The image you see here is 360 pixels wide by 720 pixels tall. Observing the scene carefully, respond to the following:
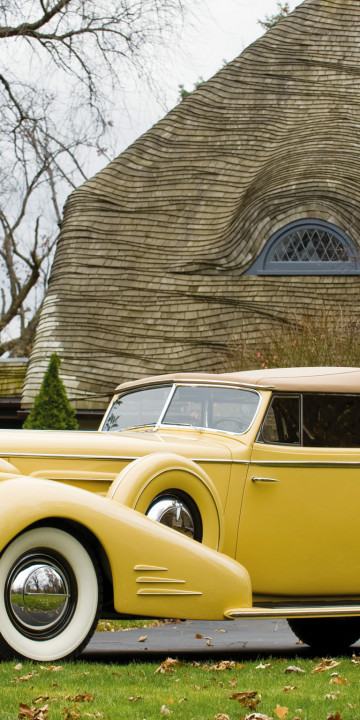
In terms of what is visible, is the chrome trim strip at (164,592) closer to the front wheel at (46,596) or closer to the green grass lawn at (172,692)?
the front wheel at (46,596)

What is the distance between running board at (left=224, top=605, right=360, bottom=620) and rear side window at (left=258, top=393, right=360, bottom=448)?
106 centimetres

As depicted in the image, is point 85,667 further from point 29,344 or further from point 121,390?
point 29,344

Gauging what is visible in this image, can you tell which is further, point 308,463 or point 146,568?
point 308,463

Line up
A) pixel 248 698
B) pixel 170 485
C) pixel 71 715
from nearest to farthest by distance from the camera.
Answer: pixel 71 715 < pixel 248 698 < pixel 170 485

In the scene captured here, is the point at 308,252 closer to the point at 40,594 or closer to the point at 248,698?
the point at 40,594

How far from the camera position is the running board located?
18.4ft

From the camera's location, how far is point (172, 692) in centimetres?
478

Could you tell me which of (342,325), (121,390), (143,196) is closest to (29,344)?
(143,196)

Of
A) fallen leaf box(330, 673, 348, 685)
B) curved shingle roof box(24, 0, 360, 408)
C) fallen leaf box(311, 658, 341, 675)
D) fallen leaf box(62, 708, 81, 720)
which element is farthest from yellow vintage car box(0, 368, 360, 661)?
curved shingle roof box(24, 0, 360, 408)

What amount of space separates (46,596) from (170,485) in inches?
39.1

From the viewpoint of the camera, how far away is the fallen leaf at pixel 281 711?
4.38 meters

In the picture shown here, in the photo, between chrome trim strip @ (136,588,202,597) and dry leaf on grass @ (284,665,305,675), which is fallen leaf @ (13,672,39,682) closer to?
chrome trim strip @ (136,588,202,597)

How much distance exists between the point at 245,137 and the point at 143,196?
2253 millimetres

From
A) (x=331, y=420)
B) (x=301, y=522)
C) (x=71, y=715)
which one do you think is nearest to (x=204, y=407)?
(x=331, y=420)
